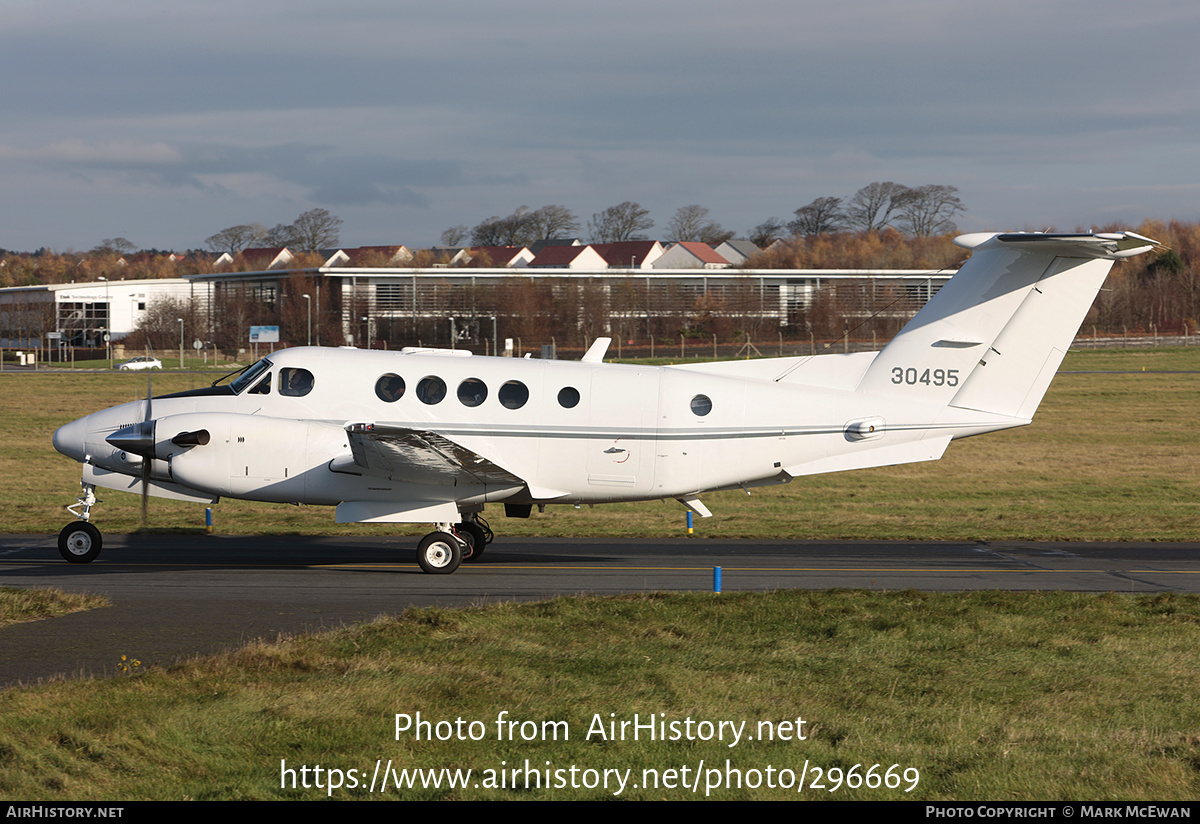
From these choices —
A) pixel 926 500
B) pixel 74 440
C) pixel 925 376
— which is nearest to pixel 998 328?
pixel 925 376

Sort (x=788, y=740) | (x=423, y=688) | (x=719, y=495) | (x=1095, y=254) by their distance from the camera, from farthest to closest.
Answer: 1. (x=719, y=495)
2. (x=1095, y=254)
3. (x=423, y=688)
4. (x=788, y=740)

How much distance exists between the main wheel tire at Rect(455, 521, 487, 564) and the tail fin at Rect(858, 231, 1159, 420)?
6.65 metres

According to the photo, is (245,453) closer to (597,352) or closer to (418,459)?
(418,459)

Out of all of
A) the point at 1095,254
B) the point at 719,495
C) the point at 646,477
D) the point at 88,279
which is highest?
the point at 88,279

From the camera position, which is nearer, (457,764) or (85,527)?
(457,764)

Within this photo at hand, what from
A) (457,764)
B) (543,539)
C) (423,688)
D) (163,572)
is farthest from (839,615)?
(163,572)

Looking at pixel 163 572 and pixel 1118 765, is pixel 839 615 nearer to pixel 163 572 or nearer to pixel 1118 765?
pixel 1118 765

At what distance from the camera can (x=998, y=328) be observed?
53.2 ft

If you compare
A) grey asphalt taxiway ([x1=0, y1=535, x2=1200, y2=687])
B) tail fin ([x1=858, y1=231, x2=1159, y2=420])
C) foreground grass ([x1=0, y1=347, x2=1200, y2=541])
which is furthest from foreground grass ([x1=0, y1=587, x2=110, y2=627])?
tail fin ([x1=858, y1=231, x2=1159, y2=420])

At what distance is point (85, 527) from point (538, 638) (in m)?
9.08

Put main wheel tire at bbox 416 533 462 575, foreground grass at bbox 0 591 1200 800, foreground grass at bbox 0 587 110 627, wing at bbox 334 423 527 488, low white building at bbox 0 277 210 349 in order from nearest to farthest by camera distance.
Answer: foreground grass at bbox 0 591 1200 800
foreground grass at bbox 0 587 110 627
wing at bbox 334 423 527 488
main wheel tire at bbox 416 533 462 575
low white building at bbox 0 277 210 349

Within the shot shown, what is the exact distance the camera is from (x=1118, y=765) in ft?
25.3

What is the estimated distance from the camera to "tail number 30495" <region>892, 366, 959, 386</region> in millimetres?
16469

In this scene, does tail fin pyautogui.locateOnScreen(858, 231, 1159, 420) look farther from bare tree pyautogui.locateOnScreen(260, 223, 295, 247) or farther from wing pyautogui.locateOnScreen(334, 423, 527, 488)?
bare tree pyautogui.locateOnScreen(260, 223, 295, 247)
